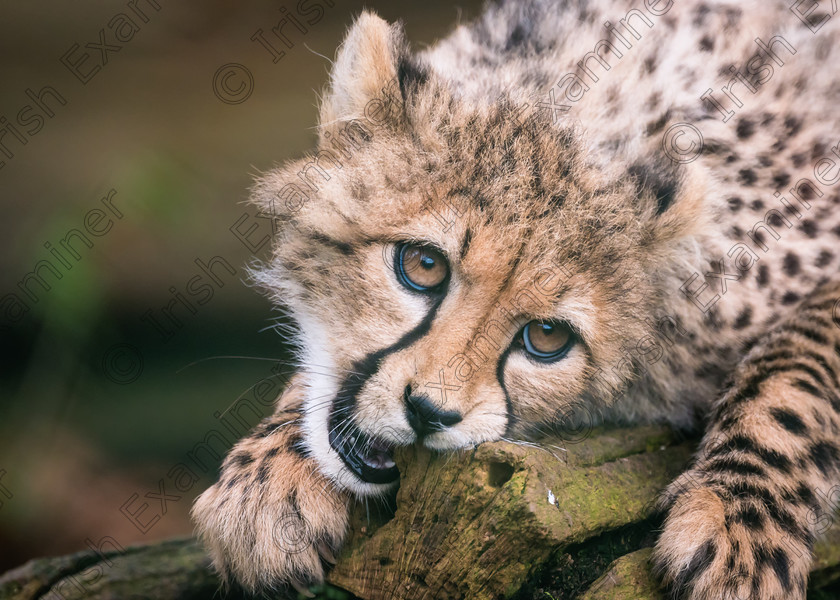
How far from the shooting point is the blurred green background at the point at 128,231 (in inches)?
149

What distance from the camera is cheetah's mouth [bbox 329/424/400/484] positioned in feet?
6.38

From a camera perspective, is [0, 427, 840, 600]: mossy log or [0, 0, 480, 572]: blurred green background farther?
[0, 0, 480, 572]: blurred green background

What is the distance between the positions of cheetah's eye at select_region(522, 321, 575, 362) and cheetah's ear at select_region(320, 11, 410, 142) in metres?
0.76

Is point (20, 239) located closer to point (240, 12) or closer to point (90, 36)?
point (90, 36)

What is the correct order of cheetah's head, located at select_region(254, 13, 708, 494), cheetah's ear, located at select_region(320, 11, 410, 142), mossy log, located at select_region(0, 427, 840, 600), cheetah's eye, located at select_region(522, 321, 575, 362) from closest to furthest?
mossy log, located at select_region(0, 427, 840, 600)
cheetah's head, located at select_region(254, 13, 708, 494)
cheetah's eye, located at select_region(522, 321, 575, 362)
cheetah's ear, located at select_region(320, 11, 410, 142)

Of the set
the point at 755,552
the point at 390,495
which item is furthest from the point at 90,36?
the point at 755,552

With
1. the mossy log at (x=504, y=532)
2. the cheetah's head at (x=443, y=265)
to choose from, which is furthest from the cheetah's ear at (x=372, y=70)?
the mossy log at (x=504, y=532)

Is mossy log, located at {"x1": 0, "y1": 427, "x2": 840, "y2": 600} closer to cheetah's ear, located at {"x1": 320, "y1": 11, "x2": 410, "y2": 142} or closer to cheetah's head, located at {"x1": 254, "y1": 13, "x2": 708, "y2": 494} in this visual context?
cheetah's head, located at {"x1": 254, "y1": 13, "x2": 708, "y2": 494}

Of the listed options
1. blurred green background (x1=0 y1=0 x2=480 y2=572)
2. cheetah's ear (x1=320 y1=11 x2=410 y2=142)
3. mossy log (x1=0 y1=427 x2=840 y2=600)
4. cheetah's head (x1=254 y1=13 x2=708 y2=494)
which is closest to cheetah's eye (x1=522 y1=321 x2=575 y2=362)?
cheetah's head (x1=254 y1=13 x2=708 y2=494)

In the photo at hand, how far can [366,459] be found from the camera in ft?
6.40

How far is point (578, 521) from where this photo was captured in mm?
1759

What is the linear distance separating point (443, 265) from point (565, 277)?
334 mm

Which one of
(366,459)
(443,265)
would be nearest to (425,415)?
(366,459)

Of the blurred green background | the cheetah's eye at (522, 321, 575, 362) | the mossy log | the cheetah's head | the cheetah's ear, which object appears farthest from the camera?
the blurred green background
